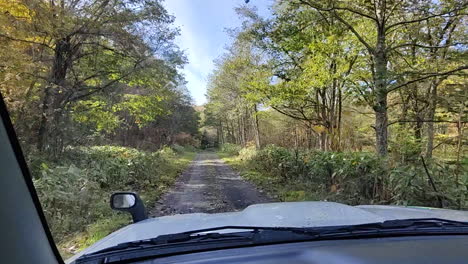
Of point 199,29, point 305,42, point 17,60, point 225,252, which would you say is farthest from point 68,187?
point 305,42

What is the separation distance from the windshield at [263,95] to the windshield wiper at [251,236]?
224 mm

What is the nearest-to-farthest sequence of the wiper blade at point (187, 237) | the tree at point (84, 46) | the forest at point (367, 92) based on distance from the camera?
the wiper blade at point (187, 237) < the forest at point (367, 92) < the tree at point (84, 46)

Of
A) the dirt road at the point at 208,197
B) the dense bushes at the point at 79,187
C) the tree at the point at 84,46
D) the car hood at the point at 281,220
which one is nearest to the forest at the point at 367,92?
the dirt road at the point at 208,197

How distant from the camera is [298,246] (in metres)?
1.58

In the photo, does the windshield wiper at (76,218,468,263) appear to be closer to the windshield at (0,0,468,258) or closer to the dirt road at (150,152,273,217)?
the windshield at (0,0,468,258)

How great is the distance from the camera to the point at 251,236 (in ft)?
5.40

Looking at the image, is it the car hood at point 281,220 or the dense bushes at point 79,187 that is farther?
the dense bushes at point 79,187

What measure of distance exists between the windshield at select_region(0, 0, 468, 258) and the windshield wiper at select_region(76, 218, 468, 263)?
8.8 inches

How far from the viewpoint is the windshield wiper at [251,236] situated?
1.51 m

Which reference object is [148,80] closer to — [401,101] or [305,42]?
[305,42]

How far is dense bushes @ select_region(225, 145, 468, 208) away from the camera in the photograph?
511cm

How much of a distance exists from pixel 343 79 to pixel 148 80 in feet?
22.5

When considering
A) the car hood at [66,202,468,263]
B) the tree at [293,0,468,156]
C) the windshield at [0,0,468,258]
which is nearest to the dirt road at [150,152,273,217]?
the windshield at [0,0,468,258]

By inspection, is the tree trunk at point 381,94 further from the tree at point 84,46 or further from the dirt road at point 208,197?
the tree at point 84,46
